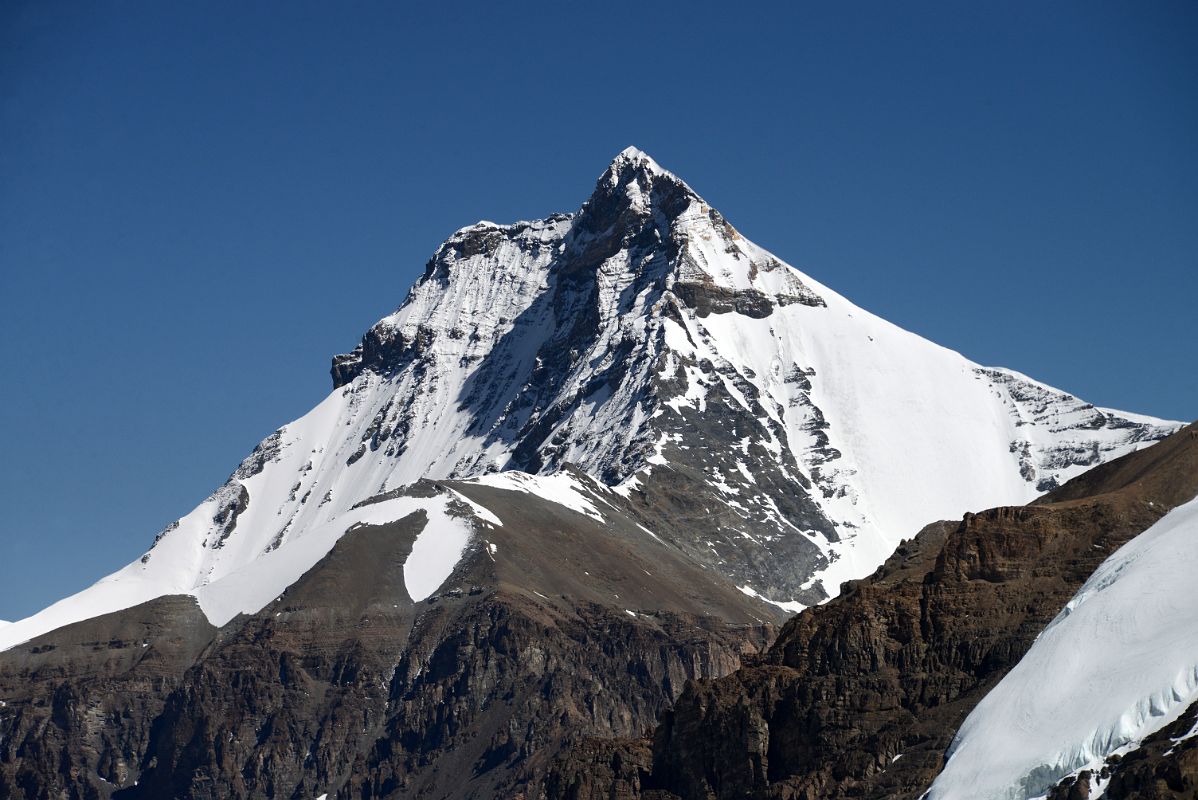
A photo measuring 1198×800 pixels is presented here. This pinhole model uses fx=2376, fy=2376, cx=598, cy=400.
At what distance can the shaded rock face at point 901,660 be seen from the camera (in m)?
152

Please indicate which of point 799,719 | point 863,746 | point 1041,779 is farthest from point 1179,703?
point 799,719

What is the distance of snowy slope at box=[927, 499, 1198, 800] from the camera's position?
406 feet

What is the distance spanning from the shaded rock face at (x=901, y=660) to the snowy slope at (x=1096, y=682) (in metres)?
7.99

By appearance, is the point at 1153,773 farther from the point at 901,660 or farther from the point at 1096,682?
the point at 901,660

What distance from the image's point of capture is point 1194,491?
160 meters

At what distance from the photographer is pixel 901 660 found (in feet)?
522

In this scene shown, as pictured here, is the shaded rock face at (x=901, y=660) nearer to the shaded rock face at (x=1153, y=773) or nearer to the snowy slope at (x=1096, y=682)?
the snowy slope at (x=1096, y=682)

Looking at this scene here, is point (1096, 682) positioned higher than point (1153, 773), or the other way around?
point (1096, 682)

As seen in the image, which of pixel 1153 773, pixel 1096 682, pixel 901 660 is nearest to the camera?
pixel 1153 773

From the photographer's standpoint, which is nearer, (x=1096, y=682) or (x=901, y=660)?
(x=1096, y=682)

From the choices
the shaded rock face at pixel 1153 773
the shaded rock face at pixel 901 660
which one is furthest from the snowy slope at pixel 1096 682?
the shaded rock face at pixel 901 660

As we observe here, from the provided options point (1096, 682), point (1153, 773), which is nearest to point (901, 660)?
point (1096, 682)

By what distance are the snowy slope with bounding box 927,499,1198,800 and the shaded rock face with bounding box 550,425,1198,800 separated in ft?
26.2

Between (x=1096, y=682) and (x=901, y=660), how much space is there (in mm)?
29663
